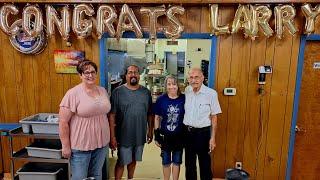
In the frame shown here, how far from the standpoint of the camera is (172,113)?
276 centimetres

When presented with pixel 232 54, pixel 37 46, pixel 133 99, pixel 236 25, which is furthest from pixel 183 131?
pixel 37 46

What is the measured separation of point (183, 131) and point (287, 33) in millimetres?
1598

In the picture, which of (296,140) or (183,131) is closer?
(183,131)

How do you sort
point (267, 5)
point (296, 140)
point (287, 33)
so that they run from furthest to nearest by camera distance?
point (296, 140) < point (287, 33) < point (267, 5)

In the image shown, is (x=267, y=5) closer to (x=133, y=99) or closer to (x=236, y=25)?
(x=236, y=25)

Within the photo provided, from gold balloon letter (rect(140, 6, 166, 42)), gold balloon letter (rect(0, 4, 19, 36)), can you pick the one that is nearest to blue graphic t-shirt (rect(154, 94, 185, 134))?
gold balloon letter (rect(140, 6, 166, 42))

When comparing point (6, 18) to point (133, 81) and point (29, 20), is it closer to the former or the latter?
point (29, 20)

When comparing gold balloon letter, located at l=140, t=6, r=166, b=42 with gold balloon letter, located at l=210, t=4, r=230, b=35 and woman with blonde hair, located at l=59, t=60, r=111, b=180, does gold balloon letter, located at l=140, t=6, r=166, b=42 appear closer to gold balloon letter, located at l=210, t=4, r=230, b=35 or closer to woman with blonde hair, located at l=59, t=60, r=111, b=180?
gold balloon letter, located at l=210, t=4, r=230, b=35

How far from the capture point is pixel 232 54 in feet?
9.95

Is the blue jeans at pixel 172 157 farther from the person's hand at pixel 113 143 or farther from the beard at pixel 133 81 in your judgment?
the beard at pixel 133 81

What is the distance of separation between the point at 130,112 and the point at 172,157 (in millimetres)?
682

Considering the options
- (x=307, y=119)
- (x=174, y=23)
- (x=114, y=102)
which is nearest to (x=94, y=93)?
(x=114, y=102)

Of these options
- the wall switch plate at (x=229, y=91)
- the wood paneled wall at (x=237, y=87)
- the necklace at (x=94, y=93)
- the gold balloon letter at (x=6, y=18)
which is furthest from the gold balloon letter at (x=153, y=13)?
the gold balloon letter at (x=6, y=18)

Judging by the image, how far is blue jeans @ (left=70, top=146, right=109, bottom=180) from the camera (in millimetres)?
2434
